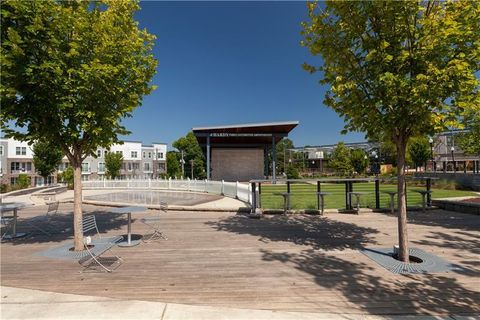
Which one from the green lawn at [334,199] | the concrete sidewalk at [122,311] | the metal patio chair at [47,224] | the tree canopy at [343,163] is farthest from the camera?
the tree canopy at [343,163]

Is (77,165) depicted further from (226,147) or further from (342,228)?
(226,147)

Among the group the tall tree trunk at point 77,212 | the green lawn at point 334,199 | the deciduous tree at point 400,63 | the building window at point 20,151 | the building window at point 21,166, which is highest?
the building window at point 20,151

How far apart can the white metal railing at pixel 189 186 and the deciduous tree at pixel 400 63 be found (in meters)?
9.48

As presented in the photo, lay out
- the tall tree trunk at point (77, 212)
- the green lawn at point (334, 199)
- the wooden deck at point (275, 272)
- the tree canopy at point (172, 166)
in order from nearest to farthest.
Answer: the wooden deck at point (275, 272) → the tall tree trunk at point (77, 212) → the green lawn at point (334, 199) → the tree canopy at point (172, 166)

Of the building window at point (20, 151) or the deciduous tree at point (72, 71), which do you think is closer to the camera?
the deciduous tree at point (72, 71)

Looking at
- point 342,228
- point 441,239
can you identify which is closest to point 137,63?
point 342,228

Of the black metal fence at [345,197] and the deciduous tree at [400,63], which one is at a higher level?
the deciduous tree at [400,63]

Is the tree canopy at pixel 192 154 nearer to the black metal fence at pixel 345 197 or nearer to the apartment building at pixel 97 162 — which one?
the apartment building at pixel 97 162

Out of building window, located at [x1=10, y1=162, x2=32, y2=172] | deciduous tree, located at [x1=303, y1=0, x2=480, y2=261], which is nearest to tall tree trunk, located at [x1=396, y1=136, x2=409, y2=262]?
deciduous tree, located at [x1=303, y1=0, x2=480, y2=261]

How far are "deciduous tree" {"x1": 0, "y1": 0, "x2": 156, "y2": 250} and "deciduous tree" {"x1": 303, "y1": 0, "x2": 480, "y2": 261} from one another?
406 cm

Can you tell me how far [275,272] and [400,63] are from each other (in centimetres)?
432

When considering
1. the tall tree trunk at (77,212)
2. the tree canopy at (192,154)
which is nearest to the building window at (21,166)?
the tree canopy at (192,154)

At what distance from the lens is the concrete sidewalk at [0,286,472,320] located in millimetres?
3307

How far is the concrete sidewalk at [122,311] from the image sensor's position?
3.31 m
